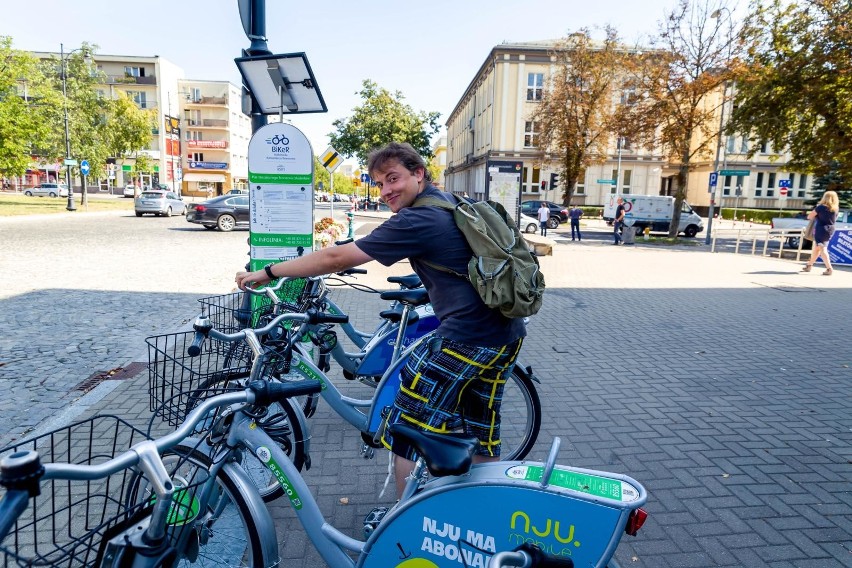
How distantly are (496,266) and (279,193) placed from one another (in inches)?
171

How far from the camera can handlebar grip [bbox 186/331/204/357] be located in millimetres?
2337

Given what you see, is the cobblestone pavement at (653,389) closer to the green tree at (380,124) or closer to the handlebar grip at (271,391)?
the handlebar grip at (271,391)

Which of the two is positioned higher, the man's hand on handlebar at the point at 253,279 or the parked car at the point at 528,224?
the man's hand on handlebar at the point at 253,279

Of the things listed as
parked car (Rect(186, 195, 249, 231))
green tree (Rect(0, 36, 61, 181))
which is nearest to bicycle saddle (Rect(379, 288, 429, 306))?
parked car (Rect(186, 195, 249, 231))

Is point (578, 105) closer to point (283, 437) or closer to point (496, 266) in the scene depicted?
point (283, 437)

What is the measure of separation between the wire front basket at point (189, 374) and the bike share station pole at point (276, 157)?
310 centimetres

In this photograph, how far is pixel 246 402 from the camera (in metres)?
1.85

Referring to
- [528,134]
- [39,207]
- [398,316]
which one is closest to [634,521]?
[398,316]

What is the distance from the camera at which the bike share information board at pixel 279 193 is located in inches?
233

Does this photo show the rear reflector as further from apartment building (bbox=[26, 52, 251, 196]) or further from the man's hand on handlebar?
apartment building (bbox=[26, 52, 251, 196])

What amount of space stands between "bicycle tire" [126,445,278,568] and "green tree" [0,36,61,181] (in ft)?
103

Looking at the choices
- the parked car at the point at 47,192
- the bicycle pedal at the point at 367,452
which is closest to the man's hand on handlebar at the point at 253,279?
the bicycle pedal at the point at 367,452

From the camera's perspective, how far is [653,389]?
17.8 feet

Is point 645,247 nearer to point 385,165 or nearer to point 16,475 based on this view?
point 385,165
